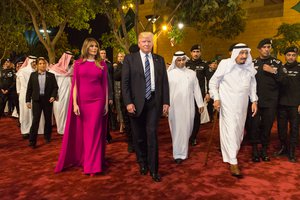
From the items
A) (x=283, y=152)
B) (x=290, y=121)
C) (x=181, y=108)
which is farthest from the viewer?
(x=283, y=152)

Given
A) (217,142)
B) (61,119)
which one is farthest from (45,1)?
(217,142)

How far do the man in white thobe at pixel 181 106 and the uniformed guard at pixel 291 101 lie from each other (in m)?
1.42

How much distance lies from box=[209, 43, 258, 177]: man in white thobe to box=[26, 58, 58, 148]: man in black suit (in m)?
3.47

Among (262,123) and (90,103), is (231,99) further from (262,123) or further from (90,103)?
(90,103)

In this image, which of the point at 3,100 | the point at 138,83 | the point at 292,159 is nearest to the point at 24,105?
the point at 3,100

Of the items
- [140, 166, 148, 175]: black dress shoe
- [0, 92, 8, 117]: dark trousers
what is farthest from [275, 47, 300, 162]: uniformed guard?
[0, 92, 8, 117]: dark trousers

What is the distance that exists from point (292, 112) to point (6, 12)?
1161 cm

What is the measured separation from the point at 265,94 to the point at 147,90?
221cm

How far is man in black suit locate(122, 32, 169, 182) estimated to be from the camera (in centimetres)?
466

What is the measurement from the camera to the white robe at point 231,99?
5.07 m

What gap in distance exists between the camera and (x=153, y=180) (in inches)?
190

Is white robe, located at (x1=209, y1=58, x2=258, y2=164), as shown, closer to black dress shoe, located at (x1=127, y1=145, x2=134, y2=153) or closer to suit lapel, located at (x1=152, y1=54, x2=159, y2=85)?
suit lapel, located at (x1=152, y1=54, x2=159, y2=85)

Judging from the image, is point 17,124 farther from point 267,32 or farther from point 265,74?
point 267,32

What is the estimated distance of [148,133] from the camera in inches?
187
